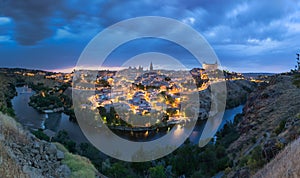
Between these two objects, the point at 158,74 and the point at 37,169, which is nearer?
the point at 37,169

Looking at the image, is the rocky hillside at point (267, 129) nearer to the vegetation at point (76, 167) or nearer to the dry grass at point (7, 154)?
the vegetation at point (76, 167)

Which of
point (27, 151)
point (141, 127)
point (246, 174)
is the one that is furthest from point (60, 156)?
point (141, 127)

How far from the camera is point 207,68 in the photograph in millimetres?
41438

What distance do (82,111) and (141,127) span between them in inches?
261

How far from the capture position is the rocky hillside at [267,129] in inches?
199

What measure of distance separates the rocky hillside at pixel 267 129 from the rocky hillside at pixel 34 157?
3588mm

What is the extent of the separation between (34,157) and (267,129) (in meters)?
8.49

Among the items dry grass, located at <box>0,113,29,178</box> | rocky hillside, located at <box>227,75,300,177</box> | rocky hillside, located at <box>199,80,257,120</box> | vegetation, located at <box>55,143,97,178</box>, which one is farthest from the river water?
dry grass, located at <box>0,113,29,178</box>

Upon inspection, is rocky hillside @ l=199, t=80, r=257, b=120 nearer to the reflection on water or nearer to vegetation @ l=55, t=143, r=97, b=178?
the reflection on water

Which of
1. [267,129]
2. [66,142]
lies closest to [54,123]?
[66,142]

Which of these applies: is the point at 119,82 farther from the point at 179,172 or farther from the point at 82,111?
the point at 179,172

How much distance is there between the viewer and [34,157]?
3760 mm

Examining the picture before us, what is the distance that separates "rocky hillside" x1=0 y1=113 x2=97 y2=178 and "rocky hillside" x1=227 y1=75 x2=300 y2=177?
3588 millimetres

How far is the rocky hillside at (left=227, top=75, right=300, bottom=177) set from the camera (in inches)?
199
